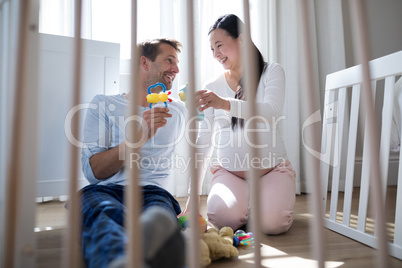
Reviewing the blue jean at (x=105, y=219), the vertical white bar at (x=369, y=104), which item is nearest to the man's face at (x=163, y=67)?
the blue jean at (x=105, y=219)

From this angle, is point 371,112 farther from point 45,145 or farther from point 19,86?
point 45,145

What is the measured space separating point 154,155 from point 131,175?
737 mm

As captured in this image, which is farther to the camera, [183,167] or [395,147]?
[183,167]

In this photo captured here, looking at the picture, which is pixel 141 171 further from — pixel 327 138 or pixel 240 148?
pixel 327 138

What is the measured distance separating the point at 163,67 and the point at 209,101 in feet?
0.98

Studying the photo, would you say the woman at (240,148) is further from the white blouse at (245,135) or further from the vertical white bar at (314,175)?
the vertical white bar at (314,175)

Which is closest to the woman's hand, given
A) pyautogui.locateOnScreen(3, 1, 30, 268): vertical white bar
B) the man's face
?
the man's face

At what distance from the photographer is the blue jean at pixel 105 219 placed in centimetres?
54

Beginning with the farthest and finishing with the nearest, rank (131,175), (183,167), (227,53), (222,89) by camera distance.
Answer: (183,167)
(222,89)
(227,53)
(131,175)

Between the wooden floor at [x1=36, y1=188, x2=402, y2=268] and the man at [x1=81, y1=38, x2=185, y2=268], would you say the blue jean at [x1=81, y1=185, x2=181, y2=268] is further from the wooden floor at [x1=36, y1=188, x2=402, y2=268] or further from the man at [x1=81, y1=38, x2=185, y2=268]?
the wooden floor at [x1=36, y1=188, x2=402, y2=268]

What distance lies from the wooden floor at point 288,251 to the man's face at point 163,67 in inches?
24.8

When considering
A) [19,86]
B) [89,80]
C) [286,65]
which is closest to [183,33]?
[286,65]

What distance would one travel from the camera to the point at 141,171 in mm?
1109

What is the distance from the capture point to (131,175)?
405 millimetres
